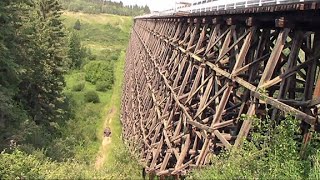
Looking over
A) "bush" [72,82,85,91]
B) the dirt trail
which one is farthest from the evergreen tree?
"bush" [72,82,85,91]

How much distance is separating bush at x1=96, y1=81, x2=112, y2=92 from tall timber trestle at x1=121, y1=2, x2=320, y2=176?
24.7 meters

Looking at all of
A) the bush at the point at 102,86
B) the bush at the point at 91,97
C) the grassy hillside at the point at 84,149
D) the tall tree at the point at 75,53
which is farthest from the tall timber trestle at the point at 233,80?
the tall tree at the point at 75,53

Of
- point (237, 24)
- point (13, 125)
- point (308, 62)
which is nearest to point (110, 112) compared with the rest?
point (13, 125)

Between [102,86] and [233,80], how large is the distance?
3287 centimetres

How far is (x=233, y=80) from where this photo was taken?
6871mm

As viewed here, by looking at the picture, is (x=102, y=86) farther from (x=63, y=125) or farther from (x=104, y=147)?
(x=104, y=147)

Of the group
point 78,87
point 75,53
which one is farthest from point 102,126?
point 75,53

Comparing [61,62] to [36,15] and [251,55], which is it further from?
[251,55]

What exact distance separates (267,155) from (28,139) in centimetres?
1202

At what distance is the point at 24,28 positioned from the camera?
54.4 ft

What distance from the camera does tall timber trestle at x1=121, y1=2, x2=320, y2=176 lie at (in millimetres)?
5555

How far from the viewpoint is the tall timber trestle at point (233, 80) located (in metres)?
5.55

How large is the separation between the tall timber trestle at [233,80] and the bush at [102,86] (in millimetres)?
24688

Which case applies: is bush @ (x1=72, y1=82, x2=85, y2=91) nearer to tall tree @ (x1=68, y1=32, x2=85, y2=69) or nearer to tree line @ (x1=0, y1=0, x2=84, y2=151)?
tall tree @ (x1=68, y1=32, x2=85, y2=69)
